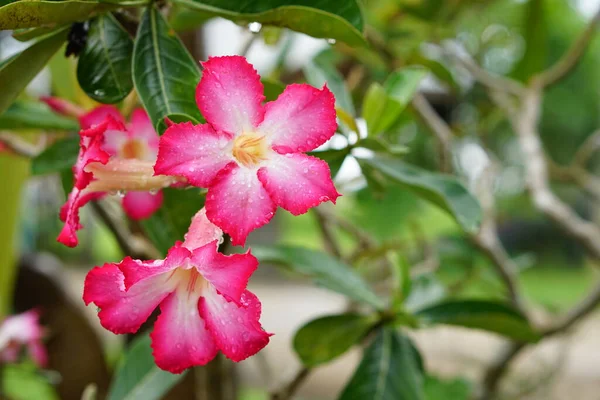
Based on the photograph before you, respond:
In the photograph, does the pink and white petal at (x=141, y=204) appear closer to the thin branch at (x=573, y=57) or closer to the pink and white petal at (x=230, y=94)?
the pink and white petal at (x=230, y=94)

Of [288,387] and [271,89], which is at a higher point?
[271,89]

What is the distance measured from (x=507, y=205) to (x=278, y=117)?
3428 mm

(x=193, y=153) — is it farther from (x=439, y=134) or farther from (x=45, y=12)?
(x=439, y=134)

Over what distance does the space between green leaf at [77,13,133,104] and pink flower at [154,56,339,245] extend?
0.11m

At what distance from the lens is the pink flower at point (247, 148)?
308mm

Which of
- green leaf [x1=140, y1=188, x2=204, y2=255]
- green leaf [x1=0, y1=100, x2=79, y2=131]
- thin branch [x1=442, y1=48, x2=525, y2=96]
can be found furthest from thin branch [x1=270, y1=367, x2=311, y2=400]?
Answer: thin branch [x1=442, y1=48, x2=525, y2=96]

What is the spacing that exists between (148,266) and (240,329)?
60 mm

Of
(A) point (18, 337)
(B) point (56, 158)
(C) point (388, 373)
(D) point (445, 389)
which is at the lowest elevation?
(A) point (18, 337)

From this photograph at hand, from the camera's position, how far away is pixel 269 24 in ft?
1.34

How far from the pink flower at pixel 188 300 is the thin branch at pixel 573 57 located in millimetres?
1058

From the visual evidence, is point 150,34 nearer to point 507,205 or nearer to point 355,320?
point 355,320

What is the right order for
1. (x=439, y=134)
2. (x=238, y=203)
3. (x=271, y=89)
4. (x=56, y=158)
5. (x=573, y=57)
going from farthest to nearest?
1. (x=573, y=57)
2. (x=439, y=134)
3. (x=56, y=158)
4. (x=271, y=89)
5. (x=238, y=203)

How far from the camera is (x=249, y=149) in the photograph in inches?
13.2

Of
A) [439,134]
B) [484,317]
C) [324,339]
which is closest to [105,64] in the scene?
[324,339]
